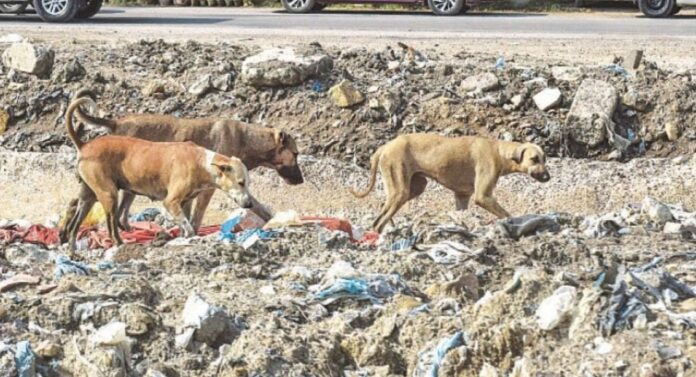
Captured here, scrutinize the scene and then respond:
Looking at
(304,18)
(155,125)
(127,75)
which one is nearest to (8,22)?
(304,18)

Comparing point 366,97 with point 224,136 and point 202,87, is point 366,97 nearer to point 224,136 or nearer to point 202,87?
point 202,87

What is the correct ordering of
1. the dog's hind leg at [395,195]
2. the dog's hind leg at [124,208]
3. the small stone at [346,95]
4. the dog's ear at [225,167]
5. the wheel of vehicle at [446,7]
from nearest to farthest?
the dog's ear at [225,167]
the dog's hind leg at [124,208]
the dog's hind leg at [395,195]
the small stone at [346,95]
the wheel of vehicle at [446,7]

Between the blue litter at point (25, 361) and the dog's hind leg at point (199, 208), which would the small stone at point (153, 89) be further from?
the blue litter at point (25, 361)

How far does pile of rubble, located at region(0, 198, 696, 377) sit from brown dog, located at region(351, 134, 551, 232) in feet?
8.72

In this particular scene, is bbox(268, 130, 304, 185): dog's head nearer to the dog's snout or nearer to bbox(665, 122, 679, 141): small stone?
the dog's snout

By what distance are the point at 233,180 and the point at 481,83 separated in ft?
18.0

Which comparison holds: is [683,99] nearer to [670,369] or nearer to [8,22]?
[670,369]

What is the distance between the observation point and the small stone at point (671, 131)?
1734 cm

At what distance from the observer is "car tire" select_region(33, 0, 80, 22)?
26.2m

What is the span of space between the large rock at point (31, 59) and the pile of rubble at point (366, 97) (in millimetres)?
16

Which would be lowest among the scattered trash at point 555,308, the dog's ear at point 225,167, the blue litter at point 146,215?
the blue litter at point 146,215

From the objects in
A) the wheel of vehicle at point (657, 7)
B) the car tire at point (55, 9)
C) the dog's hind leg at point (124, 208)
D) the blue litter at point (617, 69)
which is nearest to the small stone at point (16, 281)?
the dog's hind leg at point (124, 208)

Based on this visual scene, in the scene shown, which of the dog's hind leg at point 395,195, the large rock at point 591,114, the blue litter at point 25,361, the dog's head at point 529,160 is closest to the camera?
the blue litter at point 25,361

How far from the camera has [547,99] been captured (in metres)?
17.7
